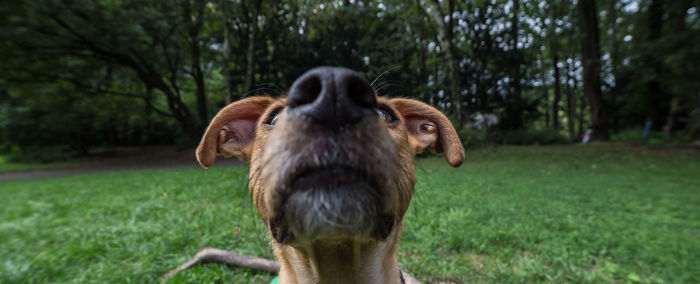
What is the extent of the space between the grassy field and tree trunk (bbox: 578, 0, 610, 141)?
27.1 ft

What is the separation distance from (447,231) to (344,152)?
3522mm

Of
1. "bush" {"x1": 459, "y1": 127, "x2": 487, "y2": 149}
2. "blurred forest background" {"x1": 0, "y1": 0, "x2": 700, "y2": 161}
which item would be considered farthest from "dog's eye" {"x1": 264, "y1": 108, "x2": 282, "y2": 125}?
"blurred forest background" {"x1": 0, "y1": 0, "x2": 700, "y2": 161}

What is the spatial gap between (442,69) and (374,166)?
14838mm

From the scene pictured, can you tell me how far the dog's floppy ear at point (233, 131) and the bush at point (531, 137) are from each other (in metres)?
17.5

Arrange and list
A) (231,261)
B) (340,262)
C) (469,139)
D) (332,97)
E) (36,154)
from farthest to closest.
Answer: (36,154) → (469,139) → (231,261) → (340,262) → (332,97)

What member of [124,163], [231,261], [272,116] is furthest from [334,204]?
[124,163]

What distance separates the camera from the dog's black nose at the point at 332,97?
1.12 metres

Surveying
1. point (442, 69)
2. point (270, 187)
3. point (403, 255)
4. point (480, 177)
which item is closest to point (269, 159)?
point (270, 187)

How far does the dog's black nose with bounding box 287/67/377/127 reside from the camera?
1125 millimetres

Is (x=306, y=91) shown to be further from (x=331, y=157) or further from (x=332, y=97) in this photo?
(x=331, y=157)

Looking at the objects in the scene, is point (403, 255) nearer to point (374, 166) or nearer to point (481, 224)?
point (481, 224)

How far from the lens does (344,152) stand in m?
1.15

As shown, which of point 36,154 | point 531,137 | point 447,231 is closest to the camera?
point 447,231

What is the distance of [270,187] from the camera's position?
4.17 ft
